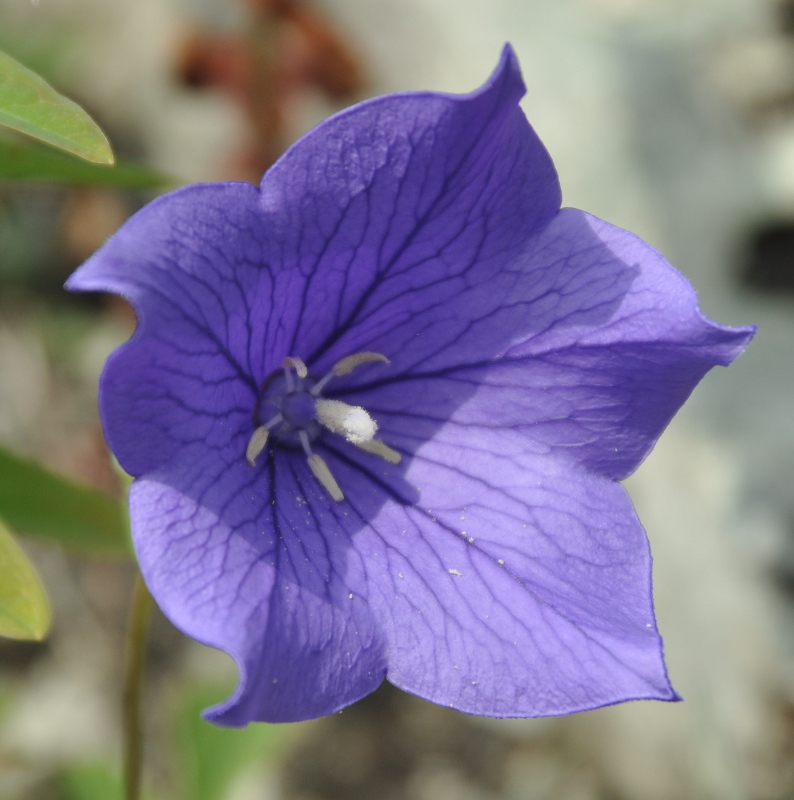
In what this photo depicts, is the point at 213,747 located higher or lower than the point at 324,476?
lower

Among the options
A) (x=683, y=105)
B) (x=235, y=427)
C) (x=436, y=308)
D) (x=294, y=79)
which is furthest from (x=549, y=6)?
(x=235, y=427)

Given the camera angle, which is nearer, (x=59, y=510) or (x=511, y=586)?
(x=511, y=586)

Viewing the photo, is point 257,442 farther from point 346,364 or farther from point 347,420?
point 346,364

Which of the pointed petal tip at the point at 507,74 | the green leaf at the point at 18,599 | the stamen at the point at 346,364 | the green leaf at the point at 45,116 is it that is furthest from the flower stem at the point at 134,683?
the pointed petal tip at the point at 507,74

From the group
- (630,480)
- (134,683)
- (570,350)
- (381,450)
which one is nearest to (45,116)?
(381,450)

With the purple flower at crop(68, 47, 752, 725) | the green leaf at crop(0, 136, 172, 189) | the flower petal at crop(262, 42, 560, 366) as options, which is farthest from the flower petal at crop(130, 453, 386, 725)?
the green leaf at crop(0, 136, 172, 189)

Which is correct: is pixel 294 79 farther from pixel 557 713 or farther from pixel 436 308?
pixel 557 713
